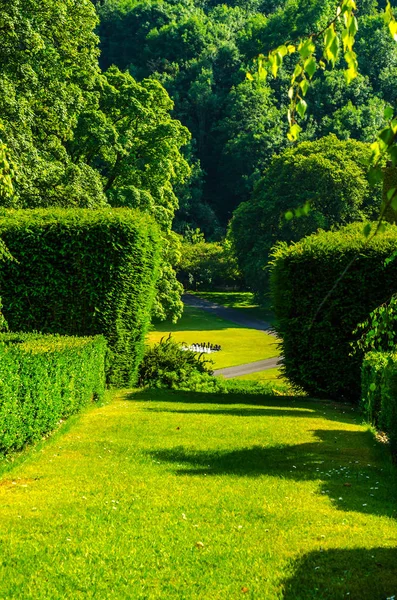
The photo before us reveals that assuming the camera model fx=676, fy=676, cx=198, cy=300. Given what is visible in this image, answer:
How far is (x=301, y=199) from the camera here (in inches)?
2307

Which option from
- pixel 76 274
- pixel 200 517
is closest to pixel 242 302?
pixel 76 274

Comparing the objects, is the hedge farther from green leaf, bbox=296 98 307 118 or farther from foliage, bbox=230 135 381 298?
foliage, bbox=230 135 381 298

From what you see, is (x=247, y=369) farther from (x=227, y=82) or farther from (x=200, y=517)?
(x=227, y=82)

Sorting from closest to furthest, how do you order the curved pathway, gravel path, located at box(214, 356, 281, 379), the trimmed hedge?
the trimmed hedge
gravel path, located at box(214, 356, 281, 379)
the curved pathway

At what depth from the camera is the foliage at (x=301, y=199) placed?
186ft

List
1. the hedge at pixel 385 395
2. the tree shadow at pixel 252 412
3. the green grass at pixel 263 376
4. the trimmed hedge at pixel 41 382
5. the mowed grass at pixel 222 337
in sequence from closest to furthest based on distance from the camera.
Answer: the trimmed hedge at pixel 41 382 < the hedge at pixel 385 395 < the tree shadow at pixel 252 412 < the green grass at pixel 263 376 < the mowed grass at pixel 222 337

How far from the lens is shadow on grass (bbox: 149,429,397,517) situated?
8.24 m

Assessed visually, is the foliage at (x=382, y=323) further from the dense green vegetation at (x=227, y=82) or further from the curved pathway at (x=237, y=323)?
the dense green vegetation at (x=227, y=82)

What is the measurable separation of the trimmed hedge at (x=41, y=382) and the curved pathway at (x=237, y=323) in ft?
67.3

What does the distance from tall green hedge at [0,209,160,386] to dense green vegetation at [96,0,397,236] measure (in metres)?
67.7

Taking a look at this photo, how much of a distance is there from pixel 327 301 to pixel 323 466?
10.3m

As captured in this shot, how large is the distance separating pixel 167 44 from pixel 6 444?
9349 centimetres

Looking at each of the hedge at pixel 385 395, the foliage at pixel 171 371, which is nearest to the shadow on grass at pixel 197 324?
the foliage at pixel 171 371

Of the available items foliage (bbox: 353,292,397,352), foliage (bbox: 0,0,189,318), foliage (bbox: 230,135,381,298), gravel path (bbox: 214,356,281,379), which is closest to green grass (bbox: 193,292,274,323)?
foliage (bbox: 230,135,381,298)
